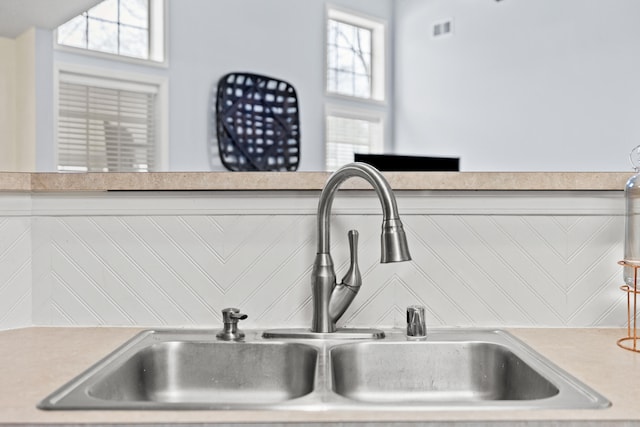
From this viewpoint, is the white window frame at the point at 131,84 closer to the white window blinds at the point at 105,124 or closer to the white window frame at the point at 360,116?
the white window blinds at the point at 105,124

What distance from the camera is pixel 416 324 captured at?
117 cm

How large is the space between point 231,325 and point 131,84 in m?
3.42

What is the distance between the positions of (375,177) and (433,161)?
4.83 feet

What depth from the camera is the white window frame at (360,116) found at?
5305 millimetres

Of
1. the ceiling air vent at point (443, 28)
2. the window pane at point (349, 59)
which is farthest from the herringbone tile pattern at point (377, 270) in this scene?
the ceiling air vent at point (443, 28)

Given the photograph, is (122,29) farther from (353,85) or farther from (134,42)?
(353,85)

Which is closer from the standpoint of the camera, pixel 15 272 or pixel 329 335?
pixel 329 335

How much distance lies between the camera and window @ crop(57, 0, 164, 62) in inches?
157

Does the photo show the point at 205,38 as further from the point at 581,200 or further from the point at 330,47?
the point at 581,200

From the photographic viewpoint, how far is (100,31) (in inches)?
161

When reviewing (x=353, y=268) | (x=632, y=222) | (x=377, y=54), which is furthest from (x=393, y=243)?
(x=377, y=54)

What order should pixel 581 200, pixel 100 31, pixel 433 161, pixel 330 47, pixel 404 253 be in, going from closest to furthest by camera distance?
pixel 404 253
pixel 581 200
pixel 433 161
pixel 100 31
pixel 330 47

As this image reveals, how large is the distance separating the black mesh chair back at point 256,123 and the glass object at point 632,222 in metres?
3.29

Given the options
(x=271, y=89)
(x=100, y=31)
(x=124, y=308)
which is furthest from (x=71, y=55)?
(x=124, y=308)
